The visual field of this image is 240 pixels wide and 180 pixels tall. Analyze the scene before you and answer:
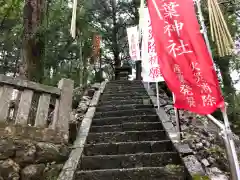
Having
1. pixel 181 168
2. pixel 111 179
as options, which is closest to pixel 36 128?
pixel 111 179

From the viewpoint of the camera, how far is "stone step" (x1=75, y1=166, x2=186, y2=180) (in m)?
4.16

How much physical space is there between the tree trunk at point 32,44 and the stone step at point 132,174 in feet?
9.38

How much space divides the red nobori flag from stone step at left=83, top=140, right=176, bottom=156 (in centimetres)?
130

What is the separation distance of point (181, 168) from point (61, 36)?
13028 mm

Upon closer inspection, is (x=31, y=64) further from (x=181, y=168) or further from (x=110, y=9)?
(x=110, y=9)

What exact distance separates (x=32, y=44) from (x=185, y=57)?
386cm

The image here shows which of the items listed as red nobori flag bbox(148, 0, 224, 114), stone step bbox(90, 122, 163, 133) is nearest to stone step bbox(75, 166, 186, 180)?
red nobori flag bbox(148, 0, 224, 114)

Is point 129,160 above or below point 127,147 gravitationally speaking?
below

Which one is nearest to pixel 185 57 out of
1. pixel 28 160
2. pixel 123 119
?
pixel 28 160

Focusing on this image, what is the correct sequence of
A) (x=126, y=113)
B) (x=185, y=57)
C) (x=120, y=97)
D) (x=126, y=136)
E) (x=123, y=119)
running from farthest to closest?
(x=120, y=97)
(x=126, y=113)
(x=123, y=119)
(x=126, y=136)
(x=185, y=57)

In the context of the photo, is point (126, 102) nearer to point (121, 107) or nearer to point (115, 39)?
point (121, 107)

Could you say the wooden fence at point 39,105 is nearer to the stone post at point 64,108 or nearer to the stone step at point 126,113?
the stone post at point 64,108

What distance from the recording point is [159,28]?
413 cm

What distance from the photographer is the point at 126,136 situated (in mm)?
5574
